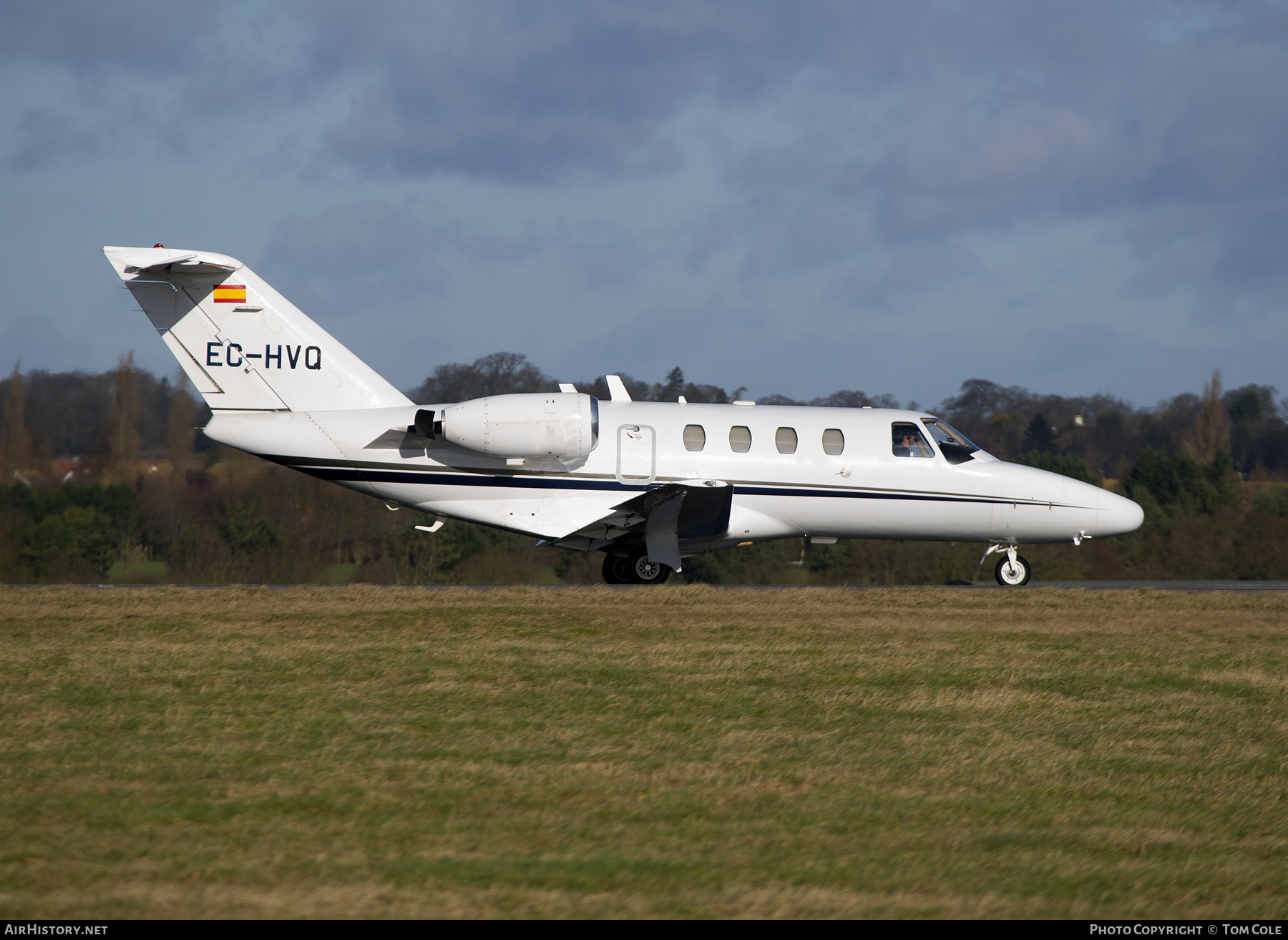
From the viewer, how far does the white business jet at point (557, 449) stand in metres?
15.6

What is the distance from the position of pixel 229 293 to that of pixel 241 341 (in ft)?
2.26

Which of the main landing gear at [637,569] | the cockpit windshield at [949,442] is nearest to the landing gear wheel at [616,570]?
the main landing gear at [637,569]

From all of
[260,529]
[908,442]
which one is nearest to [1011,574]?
[908,442]

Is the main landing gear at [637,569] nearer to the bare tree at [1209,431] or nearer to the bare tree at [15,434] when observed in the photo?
the bare tree at [15,434]

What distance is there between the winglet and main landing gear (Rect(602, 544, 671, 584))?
2326 millimetres

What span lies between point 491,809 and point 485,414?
33.6 feet

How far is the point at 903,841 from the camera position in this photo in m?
5.30

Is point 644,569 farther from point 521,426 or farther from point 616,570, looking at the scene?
point 521,426

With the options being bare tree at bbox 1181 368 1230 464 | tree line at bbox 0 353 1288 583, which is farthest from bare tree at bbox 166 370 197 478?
bare tree at bbox 1181 368 1230 464

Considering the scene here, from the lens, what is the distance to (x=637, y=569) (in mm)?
16906

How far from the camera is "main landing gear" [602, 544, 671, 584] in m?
16.9
